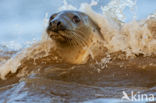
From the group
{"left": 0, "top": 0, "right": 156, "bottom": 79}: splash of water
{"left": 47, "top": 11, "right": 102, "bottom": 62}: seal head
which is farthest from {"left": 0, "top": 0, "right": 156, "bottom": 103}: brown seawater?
{"left": 47, "top": 11, "right": 102, "bottom": 62}: seal head

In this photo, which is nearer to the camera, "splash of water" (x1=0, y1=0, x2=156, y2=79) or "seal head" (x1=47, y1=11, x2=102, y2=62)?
"seal head" (x1=47, y1=11, x2=102, y2=62)

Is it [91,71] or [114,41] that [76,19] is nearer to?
[114,41]

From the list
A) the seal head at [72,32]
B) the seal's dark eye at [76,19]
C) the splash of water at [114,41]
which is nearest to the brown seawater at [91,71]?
the splash of water at [114,41]

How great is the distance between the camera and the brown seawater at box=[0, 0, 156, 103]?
8.58ft

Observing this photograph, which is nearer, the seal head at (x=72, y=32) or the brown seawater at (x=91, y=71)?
the brown seawater at (x=91, y=71)

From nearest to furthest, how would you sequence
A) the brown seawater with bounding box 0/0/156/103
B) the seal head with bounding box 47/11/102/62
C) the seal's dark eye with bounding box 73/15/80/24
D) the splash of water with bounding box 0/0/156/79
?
the brown seawater with bounding box 0/0/156/103, the seal head with bounding box 47/11/102/62, the splash of water with bounding box 0/0/156/79, the seal's dark eye with bounding box 73/15/80/24

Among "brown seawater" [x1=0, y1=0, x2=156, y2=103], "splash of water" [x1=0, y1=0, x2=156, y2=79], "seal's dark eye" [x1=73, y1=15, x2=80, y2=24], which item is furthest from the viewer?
"seal's dark eye" [x1=73, y1=15, x2=80, y2=24]

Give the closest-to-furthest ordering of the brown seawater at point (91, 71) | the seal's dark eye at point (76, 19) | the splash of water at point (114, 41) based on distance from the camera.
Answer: the brown seawater at point (91, 71), the splash of water at point (114, 41), the seal's dark eye at point (76, 19)

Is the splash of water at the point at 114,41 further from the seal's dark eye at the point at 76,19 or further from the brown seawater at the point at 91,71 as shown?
the seal's dark eye at the point at 76,19

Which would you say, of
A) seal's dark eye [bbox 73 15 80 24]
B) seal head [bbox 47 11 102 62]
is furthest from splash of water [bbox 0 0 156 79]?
seal's dark eye [bbox 73 15 80 24]

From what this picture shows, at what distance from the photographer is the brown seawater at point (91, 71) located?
2.61 metres

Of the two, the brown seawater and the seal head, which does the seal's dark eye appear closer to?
the seal head

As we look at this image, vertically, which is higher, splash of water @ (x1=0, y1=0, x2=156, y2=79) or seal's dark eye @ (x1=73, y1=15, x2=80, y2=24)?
seal's dark eye @ (x1=73, y1=15, x2=80, y2=24)

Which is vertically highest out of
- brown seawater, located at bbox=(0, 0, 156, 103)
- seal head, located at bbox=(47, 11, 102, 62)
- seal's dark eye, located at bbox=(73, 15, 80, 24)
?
seal's dark eye, located at bbox=(73, 15, 80, 24)
